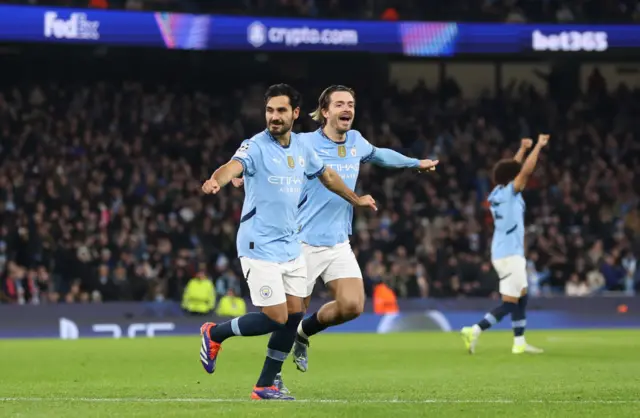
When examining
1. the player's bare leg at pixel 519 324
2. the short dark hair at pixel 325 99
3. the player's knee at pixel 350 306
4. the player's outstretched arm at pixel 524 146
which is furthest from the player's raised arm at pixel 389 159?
the player's bare leg at pixel 519 324

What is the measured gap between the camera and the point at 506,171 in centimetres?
1579

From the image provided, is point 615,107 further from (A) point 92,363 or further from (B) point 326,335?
(A) point 92,363

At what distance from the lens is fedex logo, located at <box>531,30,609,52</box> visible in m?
28.1

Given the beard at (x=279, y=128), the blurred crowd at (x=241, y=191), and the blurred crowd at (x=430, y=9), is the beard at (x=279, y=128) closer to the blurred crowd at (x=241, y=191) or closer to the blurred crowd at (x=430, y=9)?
the blurred crowd at (x=241, y=191)

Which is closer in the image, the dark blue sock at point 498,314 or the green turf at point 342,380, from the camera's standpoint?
the green turf at point 342,380

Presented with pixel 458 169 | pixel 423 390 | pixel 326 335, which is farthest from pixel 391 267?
pixel 423 390

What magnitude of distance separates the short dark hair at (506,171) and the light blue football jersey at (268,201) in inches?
275

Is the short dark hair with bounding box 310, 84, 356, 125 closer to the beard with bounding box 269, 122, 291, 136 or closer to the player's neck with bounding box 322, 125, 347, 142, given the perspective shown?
the player's neck with bounding box 322, 125, 347, 142

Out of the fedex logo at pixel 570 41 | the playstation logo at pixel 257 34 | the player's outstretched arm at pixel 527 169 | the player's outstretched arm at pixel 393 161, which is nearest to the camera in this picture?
the player's outstretched arm at pixel 393 161

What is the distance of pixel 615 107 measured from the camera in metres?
32.6

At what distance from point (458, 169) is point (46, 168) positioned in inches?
382

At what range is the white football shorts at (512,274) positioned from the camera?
625 inches

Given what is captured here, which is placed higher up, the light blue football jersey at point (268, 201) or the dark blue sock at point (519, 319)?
the light blue football jersey at point (268, 201)

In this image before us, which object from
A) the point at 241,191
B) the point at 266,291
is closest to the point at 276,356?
the point at 266,291
